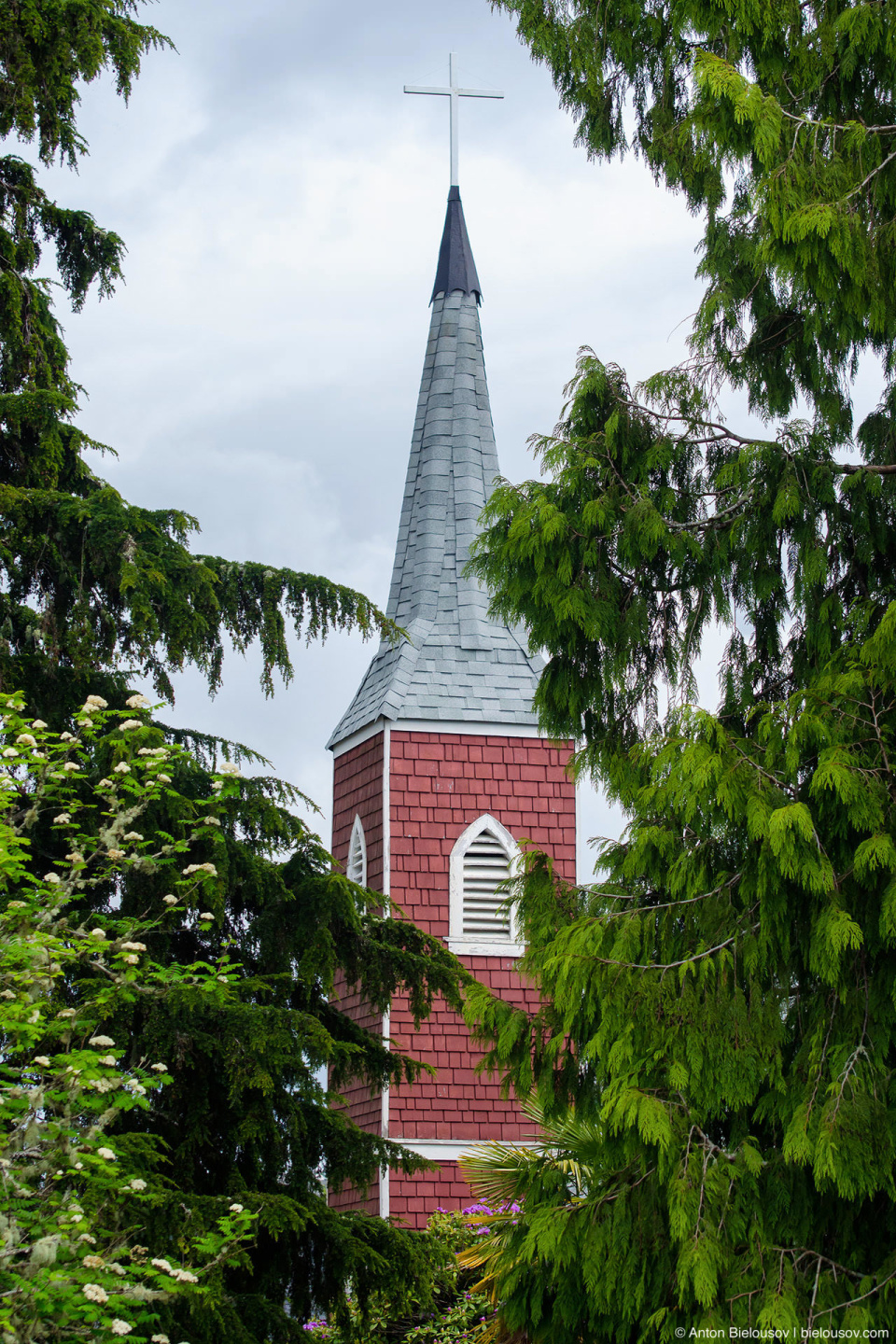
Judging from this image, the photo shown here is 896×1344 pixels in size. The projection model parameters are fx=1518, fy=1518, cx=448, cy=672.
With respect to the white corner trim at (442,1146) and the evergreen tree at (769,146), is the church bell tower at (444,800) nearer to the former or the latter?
the white corner trim at (442,1146)

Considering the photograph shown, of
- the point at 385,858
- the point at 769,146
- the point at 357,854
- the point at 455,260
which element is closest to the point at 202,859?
the point at 769,146

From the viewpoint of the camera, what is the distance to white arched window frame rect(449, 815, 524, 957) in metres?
17.6

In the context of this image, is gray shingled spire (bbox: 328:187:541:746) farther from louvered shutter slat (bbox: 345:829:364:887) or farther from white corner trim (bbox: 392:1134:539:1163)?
white corner trim (bbox: 392:1134:539:1163)

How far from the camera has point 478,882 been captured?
1791cm

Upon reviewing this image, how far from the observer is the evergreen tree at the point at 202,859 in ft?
27.2

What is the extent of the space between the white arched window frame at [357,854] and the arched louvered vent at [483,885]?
1.30 metres

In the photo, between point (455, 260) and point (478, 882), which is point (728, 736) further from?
point (455, 260)

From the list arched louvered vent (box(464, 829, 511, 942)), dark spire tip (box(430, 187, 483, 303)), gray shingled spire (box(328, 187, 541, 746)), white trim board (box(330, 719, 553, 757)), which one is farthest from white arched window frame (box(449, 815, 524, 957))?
dark spire tip (box(430, 187, 483, 303))

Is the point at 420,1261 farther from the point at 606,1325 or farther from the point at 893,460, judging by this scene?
the point at 893,460

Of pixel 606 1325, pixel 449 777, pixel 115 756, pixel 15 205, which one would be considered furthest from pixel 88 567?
pixel 449 777

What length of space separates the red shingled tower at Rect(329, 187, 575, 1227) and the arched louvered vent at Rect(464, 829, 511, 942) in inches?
0.6

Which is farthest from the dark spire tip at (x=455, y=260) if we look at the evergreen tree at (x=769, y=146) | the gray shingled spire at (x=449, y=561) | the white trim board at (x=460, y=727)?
the evergreen tree at (x=769, y=146)

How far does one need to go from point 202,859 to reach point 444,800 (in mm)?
8939

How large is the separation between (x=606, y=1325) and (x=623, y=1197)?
59 cm
